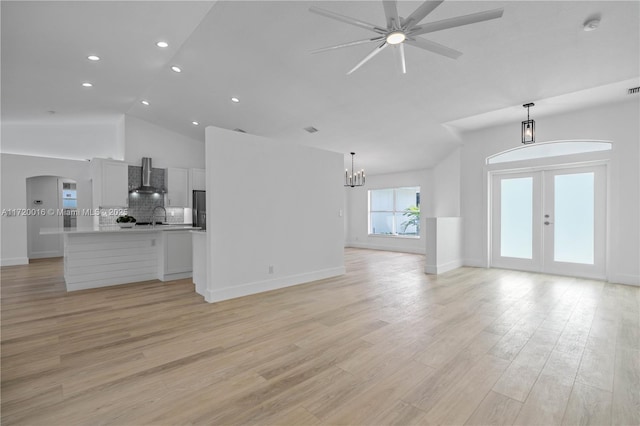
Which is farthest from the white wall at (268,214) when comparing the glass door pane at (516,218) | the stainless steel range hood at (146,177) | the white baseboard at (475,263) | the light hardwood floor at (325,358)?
the stainless steel range hood at (146,177)

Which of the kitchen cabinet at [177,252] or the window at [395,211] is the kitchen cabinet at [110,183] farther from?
the window at [395,211]

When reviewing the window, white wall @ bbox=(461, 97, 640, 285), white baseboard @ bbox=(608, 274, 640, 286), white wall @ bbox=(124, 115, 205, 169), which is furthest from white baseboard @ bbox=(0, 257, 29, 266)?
white baseboard @ bbox=(608, 274, 640, 286)

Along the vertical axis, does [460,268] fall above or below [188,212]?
below

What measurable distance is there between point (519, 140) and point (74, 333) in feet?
24.9

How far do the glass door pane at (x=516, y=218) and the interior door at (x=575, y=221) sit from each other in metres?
0.28

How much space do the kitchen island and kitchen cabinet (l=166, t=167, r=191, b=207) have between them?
2.56 metres

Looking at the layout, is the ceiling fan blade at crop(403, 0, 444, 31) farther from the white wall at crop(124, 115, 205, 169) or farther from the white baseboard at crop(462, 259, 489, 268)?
the white wall at crop(124, 115, 205, 169)

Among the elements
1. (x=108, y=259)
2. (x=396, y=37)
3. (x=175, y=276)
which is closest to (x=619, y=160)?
(x=396, y=37)

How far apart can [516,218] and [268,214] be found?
5102 mm

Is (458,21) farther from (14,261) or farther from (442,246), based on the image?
(14,261)

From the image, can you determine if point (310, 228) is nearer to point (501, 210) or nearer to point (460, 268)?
point (460, 268)

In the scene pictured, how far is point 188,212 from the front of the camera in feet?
27.5

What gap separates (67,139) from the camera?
8.08m

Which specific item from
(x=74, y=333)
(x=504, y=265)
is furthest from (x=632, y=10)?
(x=74, y=333)
